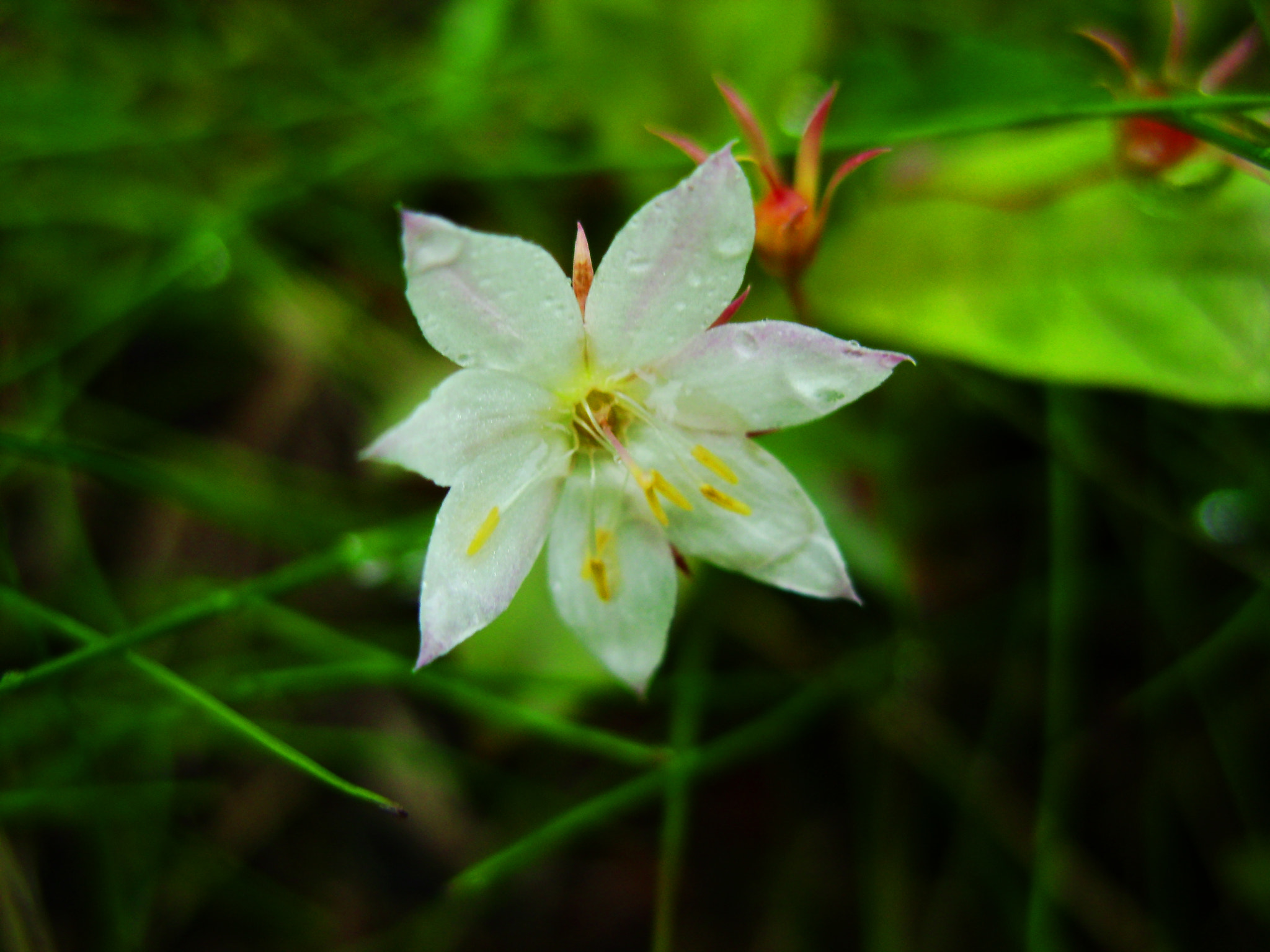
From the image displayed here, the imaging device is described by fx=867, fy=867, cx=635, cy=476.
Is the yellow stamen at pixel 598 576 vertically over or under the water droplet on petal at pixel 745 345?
under

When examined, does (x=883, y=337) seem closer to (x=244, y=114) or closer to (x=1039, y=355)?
(x=1039, y=355)

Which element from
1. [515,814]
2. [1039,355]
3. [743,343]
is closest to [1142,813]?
[1039,355]

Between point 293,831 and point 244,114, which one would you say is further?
point 244,114

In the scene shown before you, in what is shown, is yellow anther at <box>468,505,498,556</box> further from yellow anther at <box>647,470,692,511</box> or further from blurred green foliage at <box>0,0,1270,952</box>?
blurred green foliage at <box>0,0,1270,952</box>

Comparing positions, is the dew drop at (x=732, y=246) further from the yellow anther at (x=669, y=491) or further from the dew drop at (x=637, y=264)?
the yellow anther at (x=669, y=491)

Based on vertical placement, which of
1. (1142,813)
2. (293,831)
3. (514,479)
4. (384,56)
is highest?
(384,56)

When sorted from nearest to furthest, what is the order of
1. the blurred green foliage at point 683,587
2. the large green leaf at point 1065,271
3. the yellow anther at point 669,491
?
the yellow anther at point 669,491 < the large green leaf at point 1065,271 < the blurred green foliage at point 683,587

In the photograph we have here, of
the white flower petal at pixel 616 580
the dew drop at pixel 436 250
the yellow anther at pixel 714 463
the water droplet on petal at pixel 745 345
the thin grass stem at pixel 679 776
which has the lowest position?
the thin grass stem at pixel 679 776

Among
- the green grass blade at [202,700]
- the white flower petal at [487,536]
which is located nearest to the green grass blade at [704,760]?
the green grass blade at [202,700]
